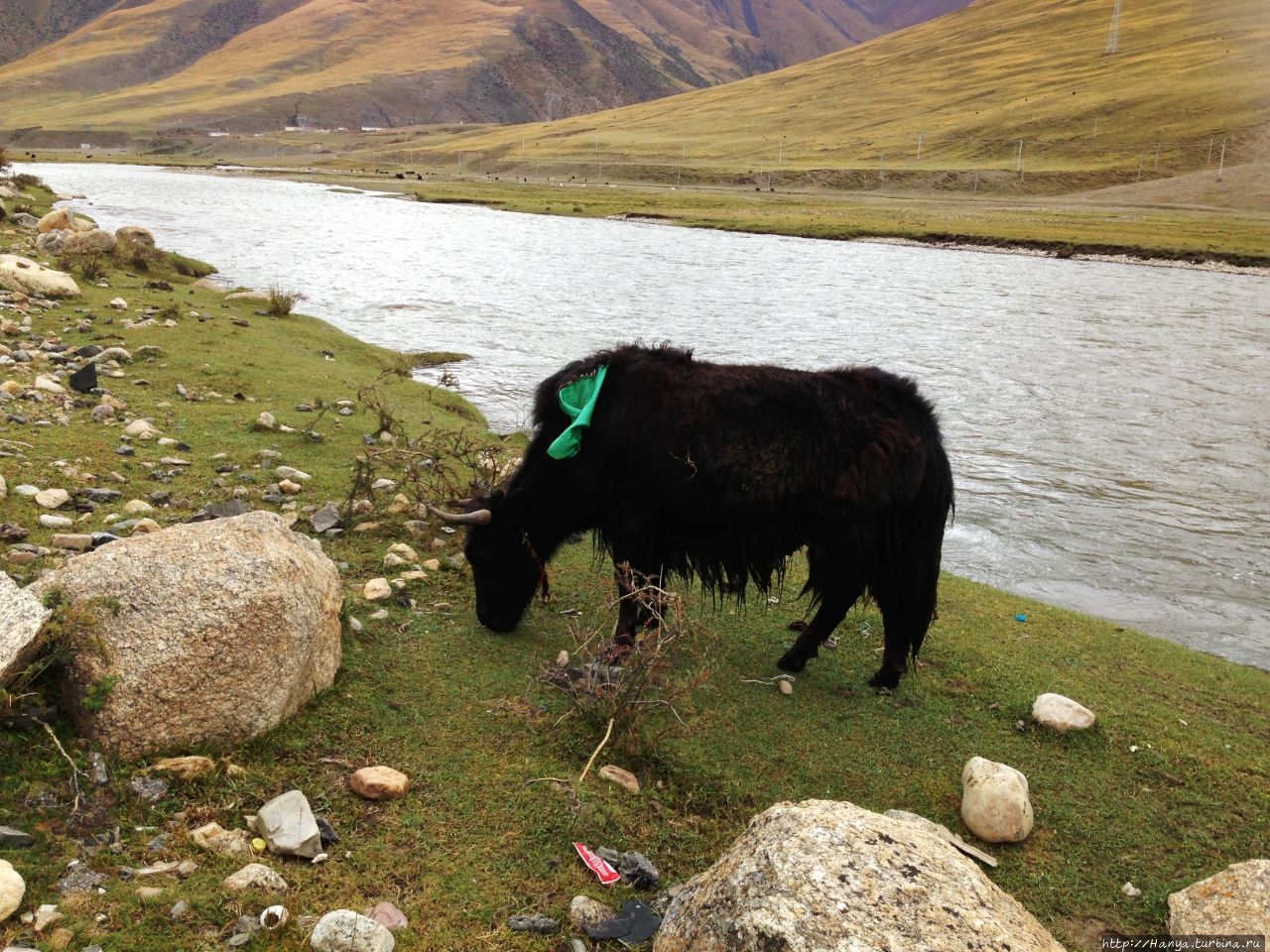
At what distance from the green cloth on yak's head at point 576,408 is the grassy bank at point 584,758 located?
1.01 meters

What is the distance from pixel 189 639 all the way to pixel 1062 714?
443cm

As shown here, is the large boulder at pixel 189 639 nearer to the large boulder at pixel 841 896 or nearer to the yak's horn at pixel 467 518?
the yak's horn at pixel 467 518

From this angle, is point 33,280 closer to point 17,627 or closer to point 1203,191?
point 17,627

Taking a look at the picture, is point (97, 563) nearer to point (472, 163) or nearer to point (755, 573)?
point (755, 573)

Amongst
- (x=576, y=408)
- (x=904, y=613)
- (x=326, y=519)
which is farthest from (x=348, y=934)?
(x=326, y=519)

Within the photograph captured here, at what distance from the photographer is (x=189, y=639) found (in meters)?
3.75

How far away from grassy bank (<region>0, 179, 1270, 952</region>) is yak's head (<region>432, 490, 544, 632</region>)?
0.15 metres

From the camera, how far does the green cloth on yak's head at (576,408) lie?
5.20 m

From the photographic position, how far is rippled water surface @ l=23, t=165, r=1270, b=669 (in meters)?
9.11

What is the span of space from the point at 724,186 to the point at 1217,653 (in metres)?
77.3

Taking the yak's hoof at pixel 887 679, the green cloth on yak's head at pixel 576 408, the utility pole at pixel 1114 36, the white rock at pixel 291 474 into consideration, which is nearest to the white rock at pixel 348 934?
the green cloth on yak's head at pixel 576 408

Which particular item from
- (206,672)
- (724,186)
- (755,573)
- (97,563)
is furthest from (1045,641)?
(724,186)

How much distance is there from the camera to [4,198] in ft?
65.6

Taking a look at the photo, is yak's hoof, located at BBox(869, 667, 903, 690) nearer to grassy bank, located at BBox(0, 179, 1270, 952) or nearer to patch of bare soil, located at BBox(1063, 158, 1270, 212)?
grassy bank, located at BBox(0, 179, 1270, 952)
